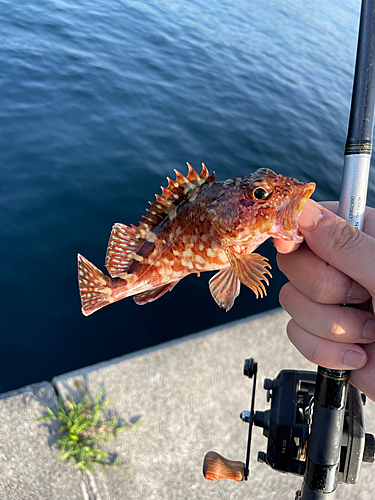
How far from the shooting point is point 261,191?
1.92 metres

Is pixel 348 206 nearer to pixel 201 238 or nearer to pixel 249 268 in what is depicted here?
pixel 249 268

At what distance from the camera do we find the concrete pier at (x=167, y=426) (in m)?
3.20

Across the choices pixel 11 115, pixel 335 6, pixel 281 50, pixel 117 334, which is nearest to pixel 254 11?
pixel 281 50

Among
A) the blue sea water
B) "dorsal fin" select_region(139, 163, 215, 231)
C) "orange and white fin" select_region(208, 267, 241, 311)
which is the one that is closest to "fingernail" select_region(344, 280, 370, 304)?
"orange and white fin" select_region(208, 267, 241, 311)

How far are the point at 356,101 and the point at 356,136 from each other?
164 mm

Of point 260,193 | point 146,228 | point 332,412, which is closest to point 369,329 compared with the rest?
point 332,412

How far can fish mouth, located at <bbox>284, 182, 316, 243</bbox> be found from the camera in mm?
1779

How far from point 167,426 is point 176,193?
2.53 m

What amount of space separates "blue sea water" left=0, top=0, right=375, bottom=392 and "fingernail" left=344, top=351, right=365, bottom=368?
12.9 feet

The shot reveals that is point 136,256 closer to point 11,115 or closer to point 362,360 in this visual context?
point 362,360

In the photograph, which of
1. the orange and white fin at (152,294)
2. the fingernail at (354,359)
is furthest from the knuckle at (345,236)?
the orange and white fin at (152,294)

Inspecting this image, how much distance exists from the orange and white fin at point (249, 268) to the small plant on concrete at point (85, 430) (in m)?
2.32

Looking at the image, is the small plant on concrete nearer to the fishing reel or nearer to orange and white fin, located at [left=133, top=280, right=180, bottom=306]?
the fishing reel

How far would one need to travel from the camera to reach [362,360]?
187 centimetres
